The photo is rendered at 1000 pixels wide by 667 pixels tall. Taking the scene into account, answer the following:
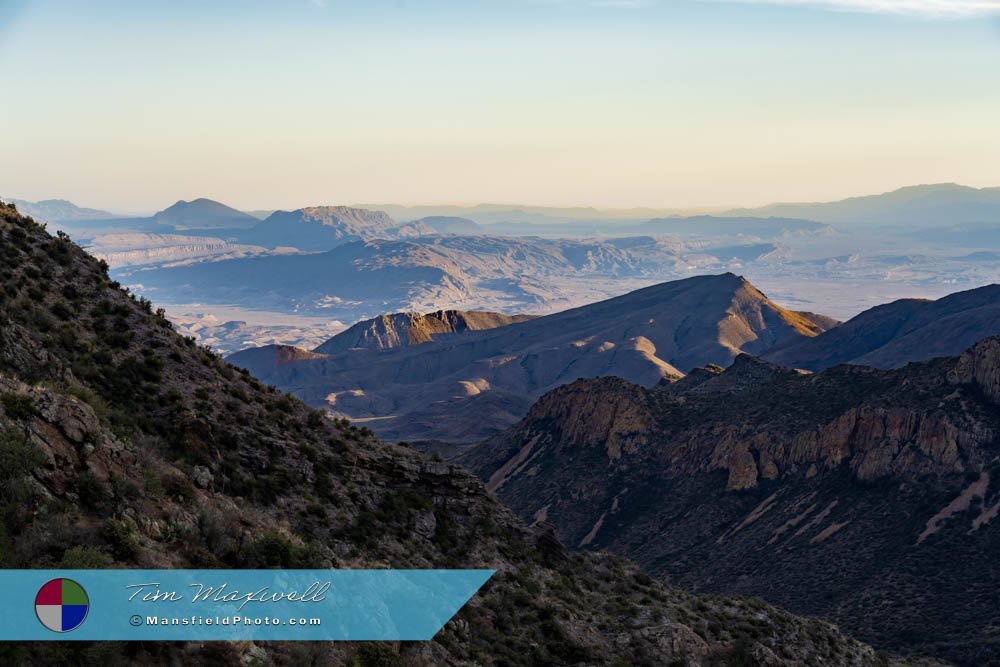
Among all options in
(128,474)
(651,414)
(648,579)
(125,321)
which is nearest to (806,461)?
(651,414)

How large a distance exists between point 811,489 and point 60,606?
5628cm

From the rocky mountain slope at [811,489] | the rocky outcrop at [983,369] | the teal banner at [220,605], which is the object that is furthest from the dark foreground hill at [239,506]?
the rocky outcrop at [983,369]

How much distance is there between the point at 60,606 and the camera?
12.6 metres

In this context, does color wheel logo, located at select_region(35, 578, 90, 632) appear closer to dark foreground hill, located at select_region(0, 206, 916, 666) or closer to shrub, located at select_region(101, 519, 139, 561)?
dark foreground hill, located at select_region(0, 206, 916, 666)

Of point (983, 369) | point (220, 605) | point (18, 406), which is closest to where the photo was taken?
point (220, 605)

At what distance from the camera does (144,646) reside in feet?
43.6

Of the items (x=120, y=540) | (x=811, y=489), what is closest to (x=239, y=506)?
(x=120, y=540)

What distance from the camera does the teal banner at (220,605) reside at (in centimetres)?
1256

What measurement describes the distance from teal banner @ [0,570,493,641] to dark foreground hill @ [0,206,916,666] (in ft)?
0.93

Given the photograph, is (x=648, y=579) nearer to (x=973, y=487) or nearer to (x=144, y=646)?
(x=144, y=646)

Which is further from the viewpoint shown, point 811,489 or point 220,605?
point 811,489

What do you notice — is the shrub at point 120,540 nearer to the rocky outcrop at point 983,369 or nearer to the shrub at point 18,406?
the shrub at point 18,406

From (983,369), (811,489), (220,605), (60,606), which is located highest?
(60,606)

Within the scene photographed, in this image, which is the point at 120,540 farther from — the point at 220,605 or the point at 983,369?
the point at 983,369
